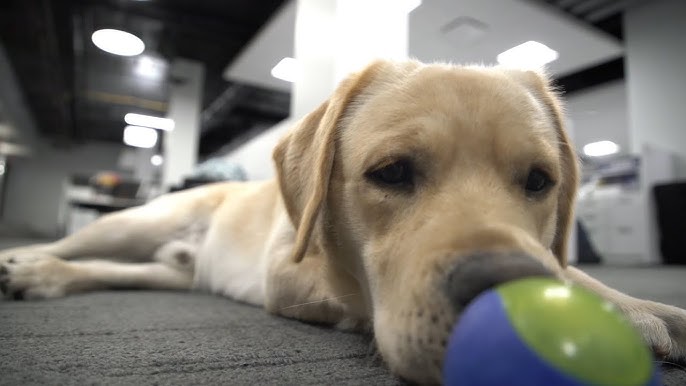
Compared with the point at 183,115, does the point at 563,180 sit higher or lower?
lower

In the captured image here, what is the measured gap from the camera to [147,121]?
16.1 m

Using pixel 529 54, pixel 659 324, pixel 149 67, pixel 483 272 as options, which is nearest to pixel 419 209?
pixel 483 272

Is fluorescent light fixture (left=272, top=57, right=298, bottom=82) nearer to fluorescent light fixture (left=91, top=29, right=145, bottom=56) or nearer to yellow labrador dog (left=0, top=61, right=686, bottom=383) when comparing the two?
fluorescent light fixture (left=91, top=29, right=145, bottom=56)

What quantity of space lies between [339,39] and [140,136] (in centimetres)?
1611

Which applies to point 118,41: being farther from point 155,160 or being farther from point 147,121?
point 147,121

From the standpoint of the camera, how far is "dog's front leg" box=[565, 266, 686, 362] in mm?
1045

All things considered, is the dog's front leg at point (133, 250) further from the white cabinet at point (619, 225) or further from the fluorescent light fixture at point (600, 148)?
the fluorescent light fixture at point (600, 148)

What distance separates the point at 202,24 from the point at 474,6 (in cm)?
448

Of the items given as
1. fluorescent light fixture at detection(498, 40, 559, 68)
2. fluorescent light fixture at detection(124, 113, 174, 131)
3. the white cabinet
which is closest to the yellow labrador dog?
the white cabinet

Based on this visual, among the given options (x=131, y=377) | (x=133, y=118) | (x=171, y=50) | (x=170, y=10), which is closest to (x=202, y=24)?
(x=170, y=10)

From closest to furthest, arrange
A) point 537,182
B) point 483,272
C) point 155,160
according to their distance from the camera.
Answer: point 483,272, point 537,182, point 155,160

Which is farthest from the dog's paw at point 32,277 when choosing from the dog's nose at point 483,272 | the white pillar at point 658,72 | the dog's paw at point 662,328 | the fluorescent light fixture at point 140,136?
the fluorescent light fixture at point 140,136

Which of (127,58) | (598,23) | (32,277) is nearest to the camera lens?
(32,277)

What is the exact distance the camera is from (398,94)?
4.20ft
